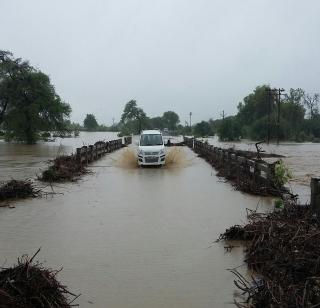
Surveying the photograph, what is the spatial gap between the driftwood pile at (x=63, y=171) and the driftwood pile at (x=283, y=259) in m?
11.1

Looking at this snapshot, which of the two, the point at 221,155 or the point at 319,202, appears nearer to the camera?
the point at 319,202

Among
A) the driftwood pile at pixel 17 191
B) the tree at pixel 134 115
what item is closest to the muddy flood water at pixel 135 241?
the driftwood pile at pixel 17 191

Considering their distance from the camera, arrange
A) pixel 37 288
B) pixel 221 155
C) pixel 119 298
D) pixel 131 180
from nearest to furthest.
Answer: pixel 37 288, pixel 119 298, pixel 131 180, pixel 221 155

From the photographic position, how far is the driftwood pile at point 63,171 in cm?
1869

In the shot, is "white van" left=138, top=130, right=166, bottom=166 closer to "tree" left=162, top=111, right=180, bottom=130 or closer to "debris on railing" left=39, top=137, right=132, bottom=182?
"debris on railing" left=39, top=137, right=132, bottom=182

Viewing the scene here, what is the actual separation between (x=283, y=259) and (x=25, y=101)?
57926 mm

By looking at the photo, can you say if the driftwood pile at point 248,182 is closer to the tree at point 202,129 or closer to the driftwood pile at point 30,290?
the driftwood pile at point 30,290

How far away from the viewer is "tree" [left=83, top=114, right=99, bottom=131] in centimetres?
19112

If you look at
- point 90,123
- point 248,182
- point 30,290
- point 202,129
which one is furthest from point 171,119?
point 30,290

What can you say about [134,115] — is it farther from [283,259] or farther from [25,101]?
[283,259]

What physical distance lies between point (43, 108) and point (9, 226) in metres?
52.6

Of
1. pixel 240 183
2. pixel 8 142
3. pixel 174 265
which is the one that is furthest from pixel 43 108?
pixel 174 265

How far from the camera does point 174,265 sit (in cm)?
730

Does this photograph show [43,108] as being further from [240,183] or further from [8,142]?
[240,183]
